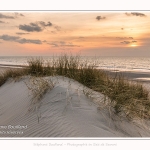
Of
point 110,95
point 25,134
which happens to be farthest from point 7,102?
point 110,95

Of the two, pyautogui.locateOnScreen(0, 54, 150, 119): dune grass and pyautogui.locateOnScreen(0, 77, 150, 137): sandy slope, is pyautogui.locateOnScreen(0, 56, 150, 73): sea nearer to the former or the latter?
pyautogui.locateOnScreen(0, 54, 150, 119): dune grass

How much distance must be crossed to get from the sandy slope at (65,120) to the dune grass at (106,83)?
0.96 feet

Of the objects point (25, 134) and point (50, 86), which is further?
point (50, 86)

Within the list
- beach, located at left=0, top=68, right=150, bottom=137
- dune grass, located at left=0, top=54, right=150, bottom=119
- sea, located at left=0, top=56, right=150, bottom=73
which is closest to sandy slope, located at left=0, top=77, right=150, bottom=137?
beach, located at left=0, top=68, right=150, bottom=137

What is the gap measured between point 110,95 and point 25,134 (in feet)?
5.81

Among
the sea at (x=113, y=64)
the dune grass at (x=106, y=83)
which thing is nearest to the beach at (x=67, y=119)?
the dune grass at (x=106, y=83)

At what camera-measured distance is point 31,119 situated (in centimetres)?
394

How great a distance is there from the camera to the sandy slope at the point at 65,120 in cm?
330

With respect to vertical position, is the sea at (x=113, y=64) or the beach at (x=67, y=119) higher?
the beach at (x=67, y=119)

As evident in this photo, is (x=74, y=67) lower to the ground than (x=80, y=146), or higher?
higher

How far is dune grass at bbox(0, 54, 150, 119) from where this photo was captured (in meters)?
4.18

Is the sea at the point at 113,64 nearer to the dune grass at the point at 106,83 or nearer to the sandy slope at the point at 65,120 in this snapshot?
the dune grass at the point at 106,83

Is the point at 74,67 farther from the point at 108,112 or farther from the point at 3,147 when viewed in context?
the point at 3,147

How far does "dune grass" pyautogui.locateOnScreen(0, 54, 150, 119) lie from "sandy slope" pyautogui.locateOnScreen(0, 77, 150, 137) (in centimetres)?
29
